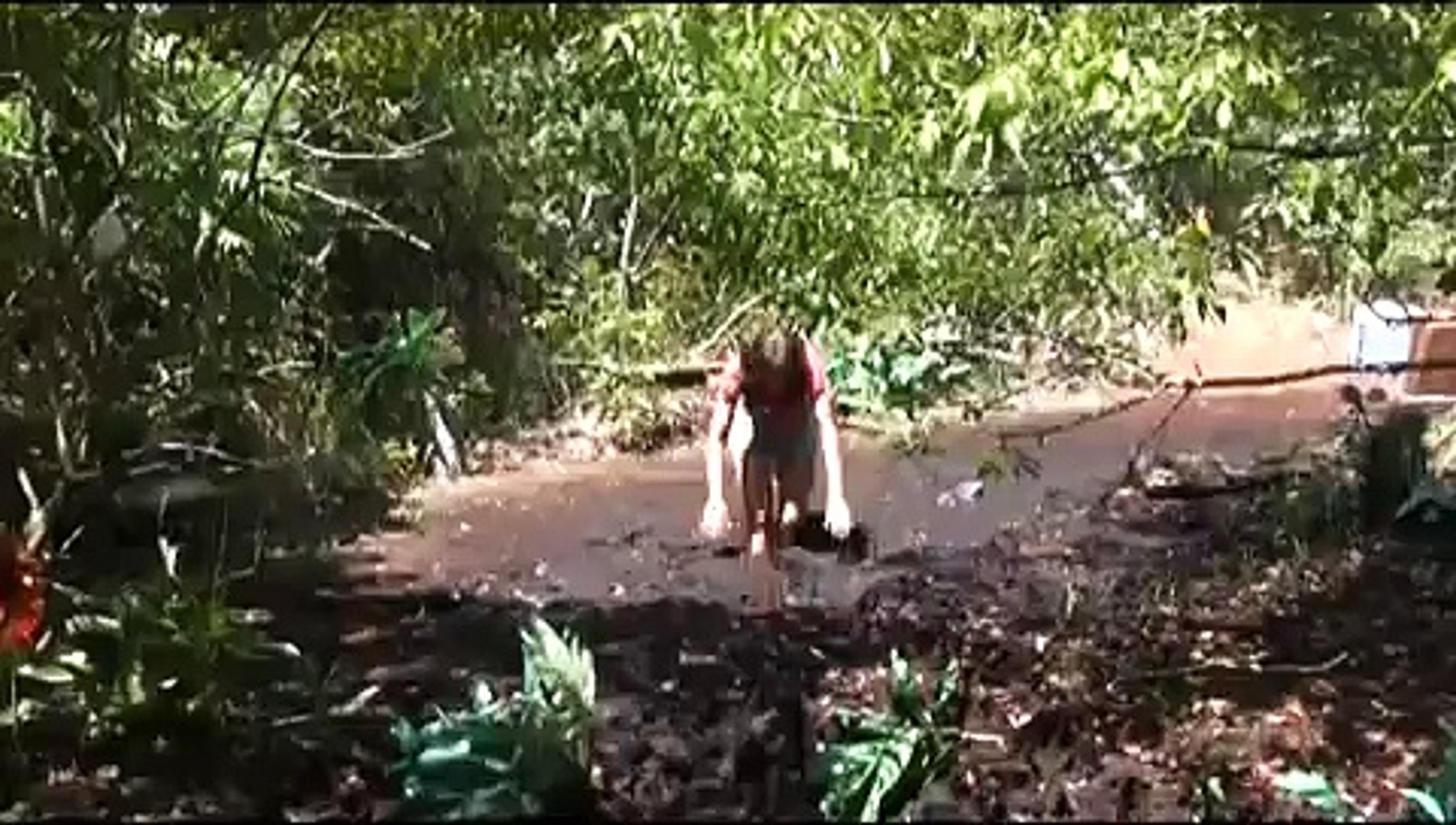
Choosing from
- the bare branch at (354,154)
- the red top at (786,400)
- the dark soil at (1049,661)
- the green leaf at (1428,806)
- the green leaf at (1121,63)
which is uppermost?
the green leaf at (1121,63)

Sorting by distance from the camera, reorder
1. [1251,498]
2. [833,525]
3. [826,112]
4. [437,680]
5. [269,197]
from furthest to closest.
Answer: [1251,498], [269,197], [833,525], [437,680], [826,112]

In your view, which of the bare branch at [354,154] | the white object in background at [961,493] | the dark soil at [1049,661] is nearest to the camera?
the dark soil at [1049,661]

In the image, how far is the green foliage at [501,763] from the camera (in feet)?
13.5

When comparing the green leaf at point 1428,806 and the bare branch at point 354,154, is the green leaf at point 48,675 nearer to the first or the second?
the bare branch at point 354,154

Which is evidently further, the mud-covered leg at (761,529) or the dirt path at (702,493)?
the dirt path at (702,493)

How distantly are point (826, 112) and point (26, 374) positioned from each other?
10.4 ft

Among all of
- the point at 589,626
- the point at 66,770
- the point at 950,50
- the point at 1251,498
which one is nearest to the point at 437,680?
the point at 589,626

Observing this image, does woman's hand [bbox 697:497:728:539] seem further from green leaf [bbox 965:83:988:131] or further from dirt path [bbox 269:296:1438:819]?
green leaf [bbox 965:83:988:131]

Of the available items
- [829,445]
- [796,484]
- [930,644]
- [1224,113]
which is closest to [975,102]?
[1224,113]

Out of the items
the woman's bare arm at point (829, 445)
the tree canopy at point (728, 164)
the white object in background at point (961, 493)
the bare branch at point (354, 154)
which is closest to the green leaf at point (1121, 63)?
the tree canopy at point (728, 164)

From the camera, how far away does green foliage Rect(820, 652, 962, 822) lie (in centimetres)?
436

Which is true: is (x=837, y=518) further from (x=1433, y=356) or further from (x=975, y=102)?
(x=1433, y=356)

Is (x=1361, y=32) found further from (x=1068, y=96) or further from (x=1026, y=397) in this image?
(x=1026, y=397)

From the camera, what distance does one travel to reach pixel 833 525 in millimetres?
7477
